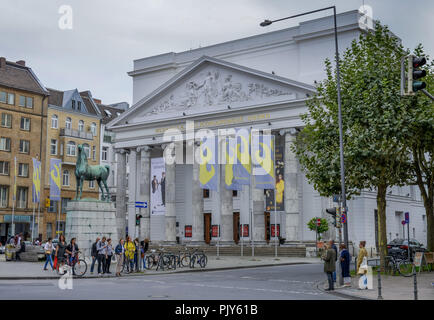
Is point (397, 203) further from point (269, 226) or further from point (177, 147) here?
point (177, 147)

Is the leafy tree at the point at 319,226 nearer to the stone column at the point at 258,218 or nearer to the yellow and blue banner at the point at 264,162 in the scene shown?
the stone column at the point at 258,218

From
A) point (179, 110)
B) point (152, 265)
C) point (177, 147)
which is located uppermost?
point (179, 110)

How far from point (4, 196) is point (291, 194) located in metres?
34.1

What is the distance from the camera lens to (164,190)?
2146 inches

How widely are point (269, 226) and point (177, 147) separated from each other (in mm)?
12718

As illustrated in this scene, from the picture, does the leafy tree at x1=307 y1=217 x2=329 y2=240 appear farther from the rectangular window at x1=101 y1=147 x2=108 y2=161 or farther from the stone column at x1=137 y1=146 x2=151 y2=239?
the rectangular window at x1=101 y1=147 x2=108 y2=161

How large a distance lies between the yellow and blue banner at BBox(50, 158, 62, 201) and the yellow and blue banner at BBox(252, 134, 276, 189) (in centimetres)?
1792

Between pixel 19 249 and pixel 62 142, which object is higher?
pixel 62 142

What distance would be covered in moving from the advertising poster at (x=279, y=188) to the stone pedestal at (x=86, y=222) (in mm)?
16635

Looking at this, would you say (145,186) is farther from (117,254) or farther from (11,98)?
(117,254)

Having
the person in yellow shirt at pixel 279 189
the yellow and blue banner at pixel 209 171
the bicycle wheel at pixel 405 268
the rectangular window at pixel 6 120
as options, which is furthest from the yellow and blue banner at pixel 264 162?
the rectangular window at pixel 6 120

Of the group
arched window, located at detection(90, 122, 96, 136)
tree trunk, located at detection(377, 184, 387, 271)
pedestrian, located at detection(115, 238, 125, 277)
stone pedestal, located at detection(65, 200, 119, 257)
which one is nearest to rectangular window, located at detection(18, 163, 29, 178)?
arched window, located at detection(90, 122, 96, 136)

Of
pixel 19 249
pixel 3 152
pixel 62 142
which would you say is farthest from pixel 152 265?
pixel 62 142

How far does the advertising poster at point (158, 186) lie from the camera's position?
178 feet
